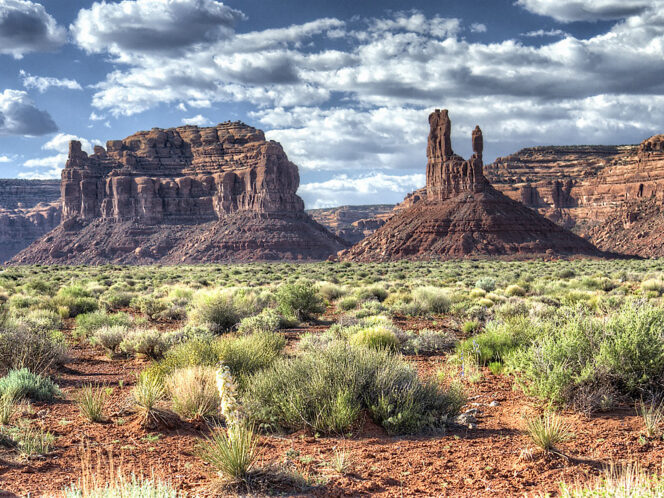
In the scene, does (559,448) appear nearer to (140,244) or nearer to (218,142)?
(140,244)

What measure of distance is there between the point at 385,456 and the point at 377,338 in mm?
4676

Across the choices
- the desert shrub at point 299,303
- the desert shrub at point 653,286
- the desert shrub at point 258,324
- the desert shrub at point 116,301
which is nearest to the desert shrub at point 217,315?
the desert shrub at point 258,324

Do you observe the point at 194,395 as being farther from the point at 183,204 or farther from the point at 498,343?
the point at 183,204

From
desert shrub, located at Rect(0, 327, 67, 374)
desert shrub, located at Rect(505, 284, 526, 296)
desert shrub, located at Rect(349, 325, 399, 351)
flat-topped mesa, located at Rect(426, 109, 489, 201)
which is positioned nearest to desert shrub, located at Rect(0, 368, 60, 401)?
desert shrub, located at Rect(0, 327, 67, 374)

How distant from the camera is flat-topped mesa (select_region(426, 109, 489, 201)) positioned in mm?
82000

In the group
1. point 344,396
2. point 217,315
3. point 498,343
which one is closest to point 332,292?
point 217,315

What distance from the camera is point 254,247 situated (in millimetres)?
99000

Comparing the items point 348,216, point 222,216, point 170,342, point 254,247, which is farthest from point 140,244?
point 170,342

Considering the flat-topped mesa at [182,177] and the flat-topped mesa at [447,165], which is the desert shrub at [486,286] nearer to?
the flat-topped mesa at [447,165]

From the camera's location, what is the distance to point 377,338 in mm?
9586

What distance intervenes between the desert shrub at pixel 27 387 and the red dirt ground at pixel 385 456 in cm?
40

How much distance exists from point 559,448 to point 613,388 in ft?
5.22

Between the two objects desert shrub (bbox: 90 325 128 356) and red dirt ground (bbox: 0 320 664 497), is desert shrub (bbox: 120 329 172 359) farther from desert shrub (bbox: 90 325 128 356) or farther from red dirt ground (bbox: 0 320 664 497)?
red dirt ground (bbox: 0 320 664 497)

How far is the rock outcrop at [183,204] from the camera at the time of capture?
10262 centimetres
